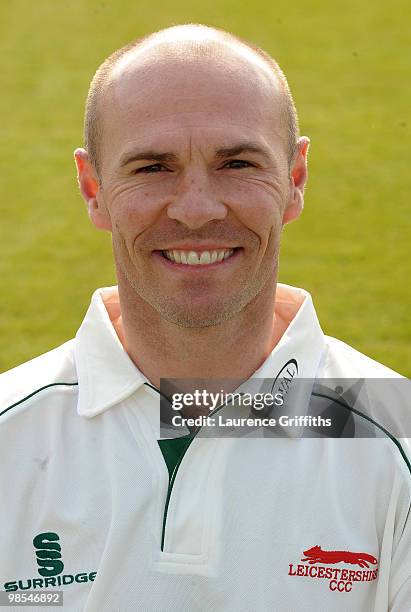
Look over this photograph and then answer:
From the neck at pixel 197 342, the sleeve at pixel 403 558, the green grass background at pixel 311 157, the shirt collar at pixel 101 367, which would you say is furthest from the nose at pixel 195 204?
the green grass background at pixel 311 157

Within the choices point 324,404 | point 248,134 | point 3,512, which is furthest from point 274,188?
point 3,512

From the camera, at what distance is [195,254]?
6.61ft

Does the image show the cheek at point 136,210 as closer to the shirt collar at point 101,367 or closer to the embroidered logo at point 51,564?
the shirt collar at point 101,367

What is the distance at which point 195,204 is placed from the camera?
1944mm

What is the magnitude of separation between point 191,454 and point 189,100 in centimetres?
71

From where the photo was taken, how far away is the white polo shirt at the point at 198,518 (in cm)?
196

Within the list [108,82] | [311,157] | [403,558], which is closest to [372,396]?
[403,558]

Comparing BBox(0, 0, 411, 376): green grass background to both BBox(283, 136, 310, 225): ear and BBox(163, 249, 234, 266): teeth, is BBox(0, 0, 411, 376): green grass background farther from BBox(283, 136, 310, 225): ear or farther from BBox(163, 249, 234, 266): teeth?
BBox(163, 249, 234, 266): teeth

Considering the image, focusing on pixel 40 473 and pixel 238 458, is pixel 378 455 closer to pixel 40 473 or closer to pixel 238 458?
pixel 238 458

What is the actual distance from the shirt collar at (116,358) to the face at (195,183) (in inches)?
6.2

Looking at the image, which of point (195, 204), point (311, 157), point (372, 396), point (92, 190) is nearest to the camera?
point (195, 204)

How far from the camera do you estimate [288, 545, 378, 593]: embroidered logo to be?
1975mm

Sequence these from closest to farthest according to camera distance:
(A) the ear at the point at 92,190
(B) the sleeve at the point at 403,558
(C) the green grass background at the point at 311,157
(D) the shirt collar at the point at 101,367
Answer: (B) the sleeve at the point at 403,558, (D) the shirt collar at the point at 101,367, (A) the ear at the point at 92,190, (C) the green grass background at the point at 311,157

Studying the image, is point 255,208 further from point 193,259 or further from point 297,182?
point 297,182
